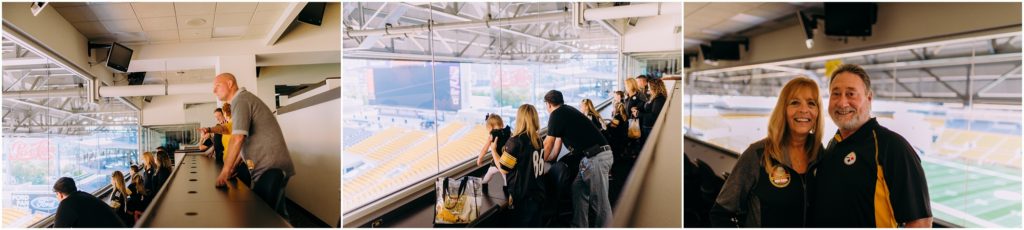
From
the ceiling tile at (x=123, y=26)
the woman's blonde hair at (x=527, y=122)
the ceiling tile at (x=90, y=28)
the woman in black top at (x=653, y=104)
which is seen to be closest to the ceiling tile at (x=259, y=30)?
the ceiling tile at (x=123, y=26)

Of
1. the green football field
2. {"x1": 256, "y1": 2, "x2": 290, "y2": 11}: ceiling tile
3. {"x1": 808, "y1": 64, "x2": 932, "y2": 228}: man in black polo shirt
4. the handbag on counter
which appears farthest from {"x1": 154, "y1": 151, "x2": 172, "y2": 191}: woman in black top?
the green football field

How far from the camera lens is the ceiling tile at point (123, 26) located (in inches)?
112

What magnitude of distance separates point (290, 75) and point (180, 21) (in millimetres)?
636

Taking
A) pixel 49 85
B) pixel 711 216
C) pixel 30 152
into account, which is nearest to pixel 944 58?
pixel 711 216

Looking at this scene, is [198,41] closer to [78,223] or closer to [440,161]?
[78,223]

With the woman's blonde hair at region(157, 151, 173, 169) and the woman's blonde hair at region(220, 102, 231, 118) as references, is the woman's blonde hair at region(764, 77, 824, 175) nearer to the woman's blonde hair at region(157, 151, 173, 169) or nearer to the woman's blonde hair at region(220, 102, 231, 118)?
the woman's blonde hair at region(220, 102, 231, 118)

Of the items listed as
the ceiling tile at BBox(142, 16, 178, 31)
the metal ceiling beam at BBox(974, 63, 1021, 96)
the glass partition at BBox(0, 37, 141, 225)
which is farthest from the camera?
the ceiling tile at BBox(142, 16, 178, 31)

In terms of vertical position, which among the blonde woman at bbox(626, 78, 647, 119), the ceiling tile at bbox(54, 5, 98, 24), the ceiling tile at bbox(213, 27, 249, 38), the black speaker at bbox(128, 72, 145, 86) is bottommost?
the blonde woman at bbox(626, 78, 647, 119)

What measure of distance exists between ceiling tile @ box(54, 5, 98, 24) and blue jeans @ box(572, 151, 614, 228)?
2533mm

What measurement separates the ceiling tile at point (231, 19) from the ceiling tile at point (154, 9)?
22cm

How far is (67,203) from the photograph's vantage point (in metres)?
2.87

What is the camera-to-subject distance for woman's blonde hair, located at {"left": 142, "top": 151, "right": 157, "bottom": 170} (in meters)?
2.89

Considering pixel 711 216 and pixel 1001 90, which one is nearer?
pixel 1001 90

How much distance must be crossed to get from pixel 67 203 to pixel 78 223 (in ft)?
0.37
